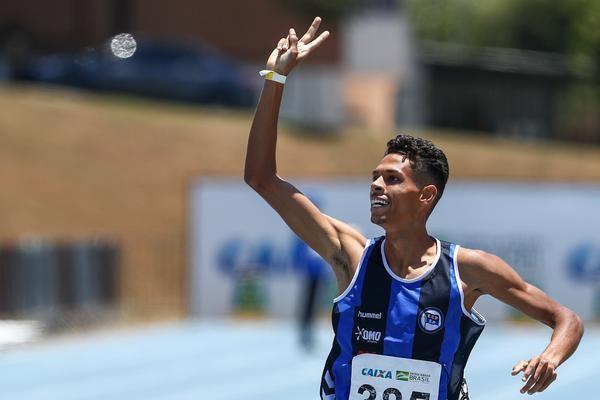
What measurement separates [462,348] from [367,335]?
373 mm

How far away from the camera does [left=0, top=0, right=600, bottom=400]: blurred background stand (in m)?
17.3

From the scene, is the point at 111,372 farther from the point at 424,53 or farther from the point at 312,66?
the point at 424,53

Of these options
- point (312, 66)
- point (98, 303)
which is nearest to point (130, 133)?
point (312, 66)

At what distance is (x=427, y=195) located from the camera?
17.0ft

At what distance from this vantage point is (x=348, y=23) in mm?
44125

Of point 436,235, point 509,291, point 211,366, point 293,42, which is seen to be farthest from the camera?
point 436,235

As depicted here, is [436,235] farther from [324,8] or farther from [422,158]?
[324,8]

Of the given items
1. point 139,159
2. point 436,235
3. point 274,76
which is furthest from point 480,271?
point 139,159

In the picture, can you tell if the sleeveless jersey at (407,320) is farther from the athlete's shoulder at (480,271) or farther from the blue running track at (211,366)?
the blue running track at (211,366)

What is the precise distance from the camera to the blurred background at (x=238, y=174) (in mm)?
17312

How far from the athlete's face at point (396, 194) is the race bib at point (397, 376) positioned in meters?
0.52

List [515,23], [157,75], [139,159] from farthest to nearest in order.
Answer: [515,23], [157,75], [139,159]

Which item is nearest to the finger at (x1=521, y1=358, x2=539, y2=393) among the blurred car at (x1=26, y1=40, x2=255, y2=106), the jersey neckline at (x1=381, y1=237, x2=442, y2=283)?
the jersey neckline at (x1=381, y1=237, x2=442, y2=283)

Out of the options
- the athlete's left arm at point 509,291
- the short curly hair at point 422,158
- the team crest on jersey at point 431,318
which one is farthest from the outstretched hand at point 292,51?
the team crest on jersey at point 431,318
